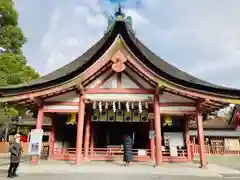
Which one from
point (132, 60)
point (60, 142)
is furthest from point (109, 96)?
point (60, 142)

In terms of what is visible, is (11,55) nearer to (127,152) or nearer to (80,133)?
(80,133)

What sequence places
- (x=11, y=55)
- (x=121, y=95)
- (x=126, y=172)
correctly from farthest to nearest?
(x=11, y=55), (x=121, y=95), (x=126, y=172)

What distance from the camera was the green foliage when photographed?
22.3 meters

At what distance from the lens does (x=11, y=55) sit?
23.3 meters

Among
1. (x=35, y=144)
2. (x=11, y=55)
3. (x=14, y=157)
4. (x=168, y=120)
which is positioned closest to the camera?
(x=14, y=157)

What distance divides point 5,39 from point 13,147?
1894cm

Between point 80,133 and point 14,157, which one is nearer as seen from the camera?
point 14,157

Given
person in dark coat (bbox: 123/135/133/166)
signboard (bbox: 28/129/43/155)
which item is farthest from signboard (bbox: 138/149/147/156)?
signboard (bbox: 28/129/43/155)

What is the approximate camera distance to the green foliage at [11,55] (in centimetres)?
2231

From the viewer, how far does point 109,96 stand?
1312cm

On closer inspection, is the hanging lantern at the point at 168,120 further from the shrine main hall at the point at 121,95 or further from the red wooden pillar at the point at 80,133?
the red wooden pillar at the point at 80,133

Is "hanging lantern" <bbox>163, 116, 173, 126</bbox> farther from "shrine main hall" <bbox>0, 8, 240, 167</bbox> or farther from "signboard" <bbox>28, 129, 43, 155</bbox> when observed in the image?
"signboard" <bbox>28, 129, 43, 155</bbox>

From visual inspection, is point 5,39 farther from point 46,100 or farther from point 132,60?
point 132,60

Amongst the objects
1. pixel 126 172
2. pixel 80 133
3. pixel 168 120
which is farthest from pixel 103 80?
pixel 126 172
